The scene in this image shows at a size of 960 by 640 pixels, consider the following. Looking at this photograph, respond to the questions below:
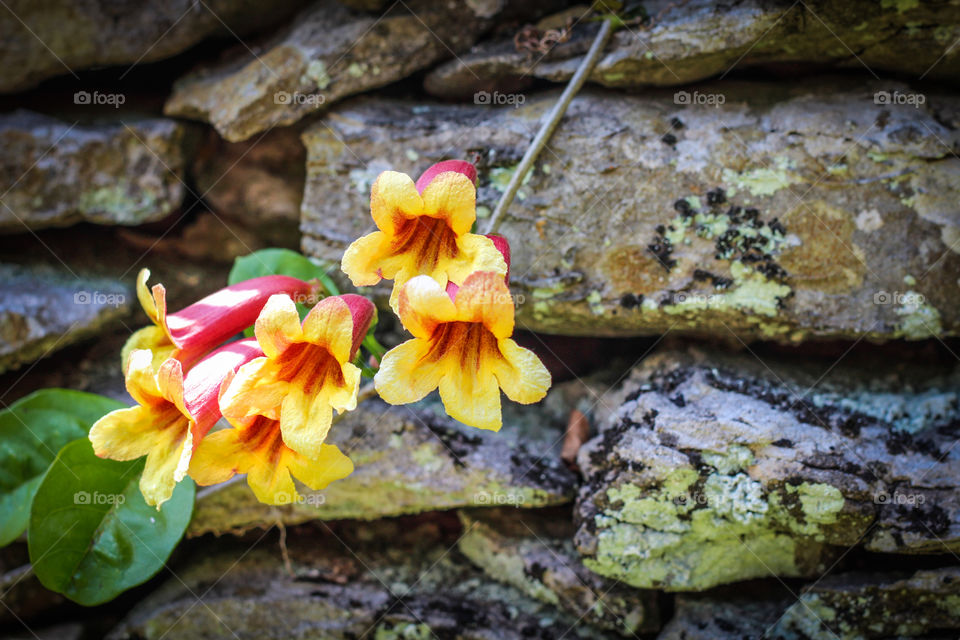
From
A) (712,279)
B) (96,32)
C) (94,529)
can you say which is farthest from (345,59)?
(94,529)

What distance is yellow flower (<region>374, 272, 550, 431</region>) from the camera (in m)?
1.29

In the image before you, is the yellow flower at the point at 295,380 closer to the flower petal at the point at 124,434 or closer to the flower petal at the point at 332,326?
the flower petal at the point at 332,326

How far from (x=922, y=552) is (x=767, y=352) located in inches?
29.3

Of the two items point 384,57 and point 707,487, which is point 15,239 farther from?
point 707,487

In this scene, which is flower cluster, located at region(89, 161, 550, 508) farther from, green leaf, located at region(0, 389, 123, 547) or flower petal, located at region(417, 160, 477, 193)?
green leaf, located at region(0, 389, 123, 547)

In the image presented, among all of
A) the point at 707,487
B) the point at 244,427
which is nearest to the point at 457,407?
the point at 244,427

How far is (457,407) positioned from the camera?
142 cm

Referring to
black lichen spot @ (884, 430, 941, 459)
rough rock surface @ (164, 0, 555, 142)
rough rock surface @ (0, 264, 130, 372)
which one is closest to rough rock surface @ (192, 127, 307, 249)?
rough rock surface @ (164, 0, 555, 142)

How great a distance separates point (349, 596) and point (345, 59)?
2.06 m

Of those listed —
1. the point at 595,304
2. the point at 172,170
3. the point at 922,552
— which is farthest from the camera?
the point at 172,170

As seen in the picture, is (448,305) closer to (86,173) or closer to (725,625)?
(725,625)

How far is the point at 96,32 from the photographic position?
92.6 inches

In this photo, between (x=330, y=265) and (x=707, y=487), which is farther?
(x=330, y=265)

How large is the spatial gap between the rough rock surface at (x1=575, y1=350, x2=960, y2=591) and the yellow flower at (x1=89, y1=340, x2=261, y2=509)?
1246mm
